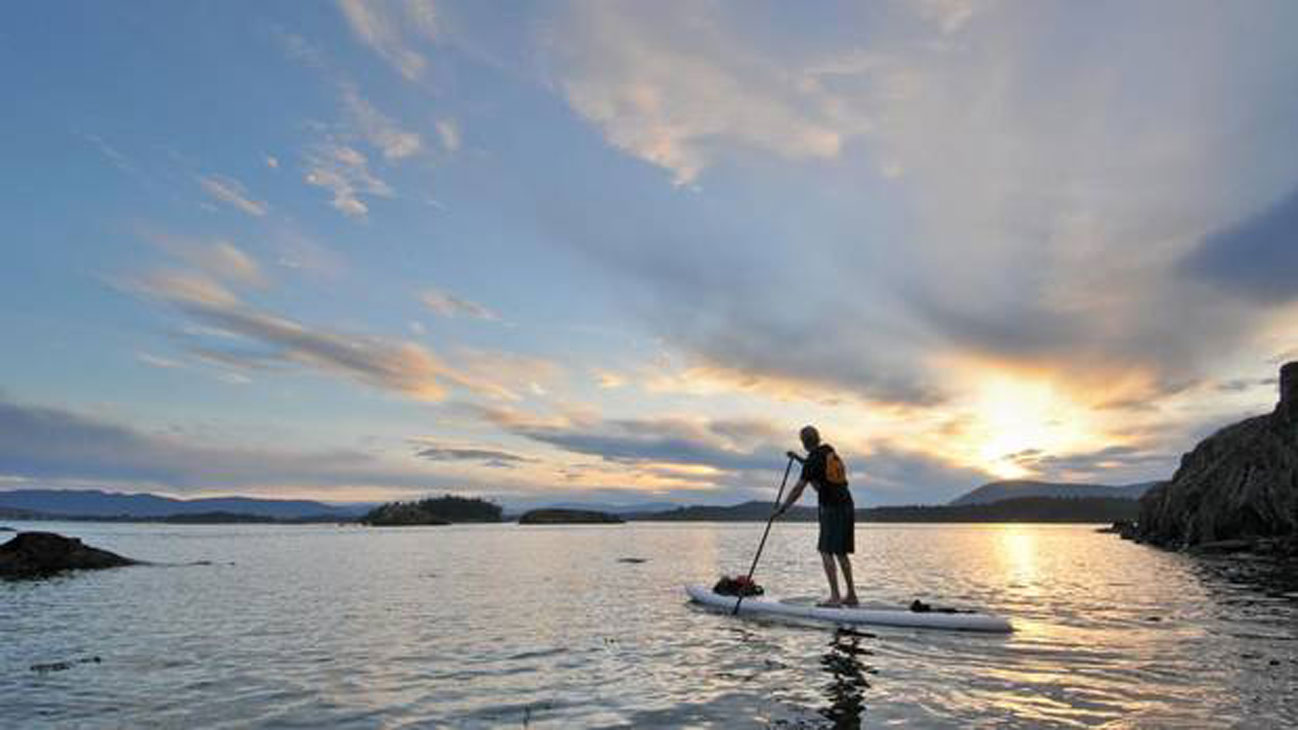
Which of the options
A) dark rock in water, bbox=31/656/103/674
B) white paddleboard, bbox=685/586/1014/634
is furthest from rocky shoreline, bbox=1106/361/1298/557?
dark rock in water, bbox=31/656/103/674

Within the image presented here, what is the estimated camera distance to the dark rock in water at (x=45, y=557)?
39906mm

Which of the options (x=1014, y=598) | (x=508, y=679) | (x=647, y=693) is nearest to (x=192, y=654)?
(x=508, y=679)

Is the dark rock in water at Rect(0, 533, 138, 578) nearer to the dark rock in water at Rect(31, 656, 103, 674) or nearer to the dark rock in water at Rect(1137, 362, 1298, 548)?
the dark rock in water at Rect(31, 656, 103, 674)

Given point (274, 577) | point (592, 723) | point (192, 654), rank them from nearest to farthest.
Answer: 1. point (592, 723)
2. point (192, 654)
3. point (274, 577)

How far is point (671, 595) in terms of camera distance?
30.0m

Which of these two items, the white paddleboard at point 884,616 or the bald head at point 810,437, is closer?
the white paddleboard at point 884,616

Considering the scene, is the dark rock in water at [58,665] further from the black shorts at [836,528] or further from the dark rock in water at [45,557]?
the dark rock in water at [45,557]

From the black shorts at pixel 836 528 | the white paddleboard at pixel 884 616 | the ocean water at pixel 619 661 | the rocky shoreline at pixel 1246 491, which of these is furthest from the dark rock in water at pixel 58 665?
the rocky shoreline at pixel 1246 491

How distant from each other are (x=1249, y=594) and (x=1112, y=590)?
4.53 m

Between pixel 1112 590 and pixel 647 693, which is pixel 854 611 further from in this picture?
pixel 1112 590

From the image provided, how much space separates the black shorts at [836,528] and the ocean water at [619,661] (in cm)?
208

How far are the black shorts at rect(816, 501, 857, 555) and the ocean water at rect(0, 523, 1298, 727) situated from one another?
2082mm

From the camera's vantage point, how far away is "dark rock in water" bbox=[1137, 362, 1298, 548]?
56.6 m

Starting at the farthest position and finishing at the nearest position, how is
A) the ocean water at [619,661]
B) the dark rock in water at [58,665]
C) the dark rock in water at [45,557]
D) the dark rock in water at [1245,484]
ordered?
the dark rock in water at [1245,484] < the dark rock in water at [45,557] < the dark rock in water at [58,665] < the ocean water at [619,661]
